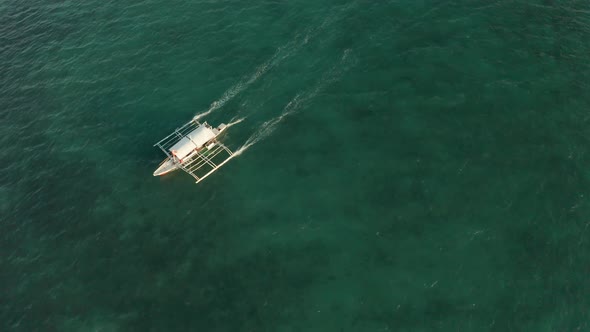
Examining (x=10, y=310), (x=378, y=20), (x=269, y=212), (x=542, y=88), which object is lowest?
(x=10, y=310)

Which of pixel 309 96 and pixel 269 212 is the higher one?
pixel 309 96

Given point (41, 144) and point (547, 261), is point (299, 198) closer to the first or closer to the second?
point (547, 261)

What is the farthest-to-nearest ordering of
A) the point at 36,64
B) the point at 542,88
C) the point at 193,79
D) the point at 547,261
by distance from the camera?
the point at 36,64 < the point at 193,79 < the point at 542,88 < the point at 547,261

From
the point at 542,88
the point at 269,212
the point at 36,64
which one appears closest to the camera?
the point at 269,212

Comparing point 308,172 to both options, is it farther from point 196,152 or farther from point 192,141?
point 192,141

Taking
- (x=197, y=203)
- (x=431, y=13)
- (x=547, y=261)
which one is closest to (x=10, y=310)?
(x=197, y=203)

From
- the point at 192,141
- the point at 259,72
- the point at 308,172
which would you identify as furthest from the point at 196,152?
the point at 259,72

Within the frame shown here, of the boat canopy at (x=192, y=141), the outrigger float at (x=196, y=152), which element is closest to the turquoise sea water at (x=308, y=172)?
the outrigger float at (x=196, y=152)
